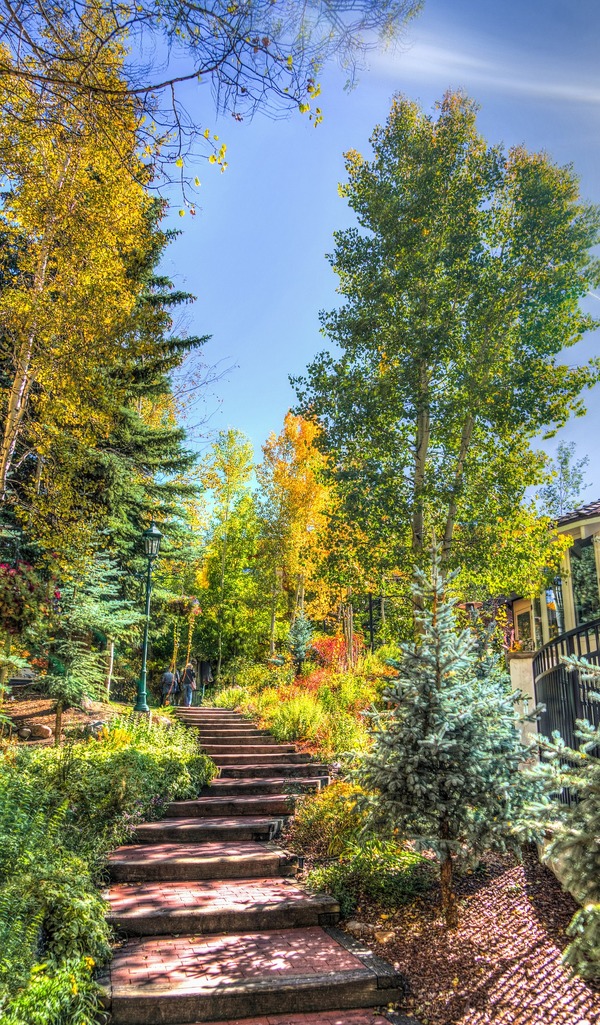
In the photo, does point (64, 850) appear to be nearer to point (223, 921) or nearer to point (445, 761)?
point (223, 921)

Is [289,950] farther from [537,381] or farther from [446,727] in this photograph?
[537,381]

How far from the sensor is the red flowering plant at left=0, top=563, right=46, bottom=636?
29.7 ft

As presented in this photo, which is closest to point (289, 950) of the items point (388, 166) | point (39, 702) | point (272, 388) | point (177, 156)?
point (177, 156)

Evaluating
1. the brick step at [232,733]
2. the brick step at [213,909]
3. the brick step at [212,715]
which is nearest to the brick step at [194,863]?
the brick step at [213,909]

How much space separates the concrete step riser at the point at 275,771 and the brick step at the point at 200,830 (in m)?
2.04

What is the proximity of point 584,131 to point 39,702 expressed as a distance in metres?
12.3

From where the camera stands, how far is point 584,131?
16.0 feet

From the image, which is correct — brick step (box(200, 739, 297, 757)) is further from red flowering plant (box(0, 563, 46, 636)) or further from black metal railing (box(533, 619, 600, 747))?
black metal railing (box(533, 619, 600, 747))

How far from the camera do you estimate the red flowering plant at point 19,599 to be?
904 centimetres

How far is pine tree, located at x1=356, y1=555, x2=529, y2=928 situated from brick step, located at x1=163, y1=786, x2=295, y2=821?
3.21 m

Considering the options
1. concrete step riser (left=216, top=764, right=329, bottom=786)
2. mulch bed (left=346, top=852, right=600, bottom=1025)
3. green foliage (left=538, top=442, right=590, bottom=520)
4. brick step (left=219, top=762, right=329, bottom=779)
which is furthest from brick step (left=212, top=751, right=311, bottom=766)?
green foliage (left=538, top=442, right=590, bottom=520)

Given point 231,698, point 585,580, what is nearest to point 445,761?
point 231,698

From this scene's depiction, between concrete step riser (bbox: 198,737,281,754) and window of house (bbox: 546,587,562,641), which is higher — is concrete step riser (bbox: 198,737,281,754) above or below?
below

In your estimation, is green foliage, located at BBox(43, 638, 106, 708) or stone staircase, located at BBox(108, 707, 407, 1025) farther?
green foliage, located at BBox(43, 638, 106, 708)
